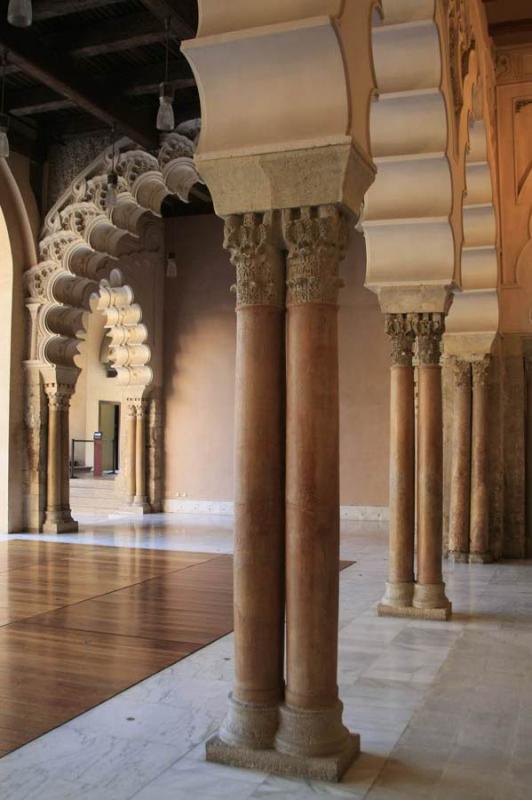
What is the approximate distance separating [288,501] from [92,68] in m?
8.09

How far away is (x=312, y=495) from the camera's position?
11.7ft

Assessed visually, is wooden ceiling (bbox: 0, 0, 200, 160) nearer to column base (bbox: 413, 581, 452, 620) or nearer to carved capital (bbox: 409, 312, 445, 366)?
carved capital (bbox: 409, 312, 445, 366)

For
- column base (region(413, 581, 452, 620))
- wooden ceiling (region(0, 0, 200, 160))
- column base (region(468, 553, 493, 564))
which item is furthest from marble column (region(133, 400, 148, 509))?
column base (region(413, 581, 452, 620))

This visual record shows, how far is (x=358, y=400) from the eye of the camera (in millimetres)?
13664

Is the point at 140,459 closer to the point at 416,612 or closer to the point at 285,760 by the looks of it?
the point at 416,612

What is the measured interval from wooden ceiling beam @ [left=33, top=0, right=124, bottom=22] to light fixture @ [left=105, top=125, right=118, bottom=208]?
245 centimetres

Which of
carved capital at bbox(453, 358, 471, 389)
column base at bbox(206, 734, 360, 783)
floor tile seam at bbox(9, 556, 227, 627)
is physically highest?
carved capital at bbox(453, 358, 471, 389)

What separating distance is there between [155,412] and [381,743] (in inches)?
458

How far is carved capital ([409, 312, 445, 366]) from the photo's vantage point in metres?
6.49

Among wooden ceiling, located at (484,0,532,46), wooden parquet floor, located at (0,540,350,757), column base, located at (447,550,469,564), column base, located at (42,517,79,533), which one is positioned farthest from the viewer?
column base, located at (42,517,79,533)

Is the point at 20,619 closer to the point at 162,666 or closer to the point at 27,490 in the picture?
the point at 162,666

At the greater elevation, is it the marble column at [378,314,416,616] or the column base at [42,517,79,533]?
the marble column at [378,314,416,616]

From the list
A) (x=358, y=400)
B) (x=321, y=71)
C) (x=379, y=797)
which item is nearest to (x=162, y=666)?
(x=379, y=797)

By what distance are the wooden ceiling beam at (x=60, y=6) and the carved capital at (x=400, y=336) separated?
4.42m
